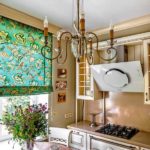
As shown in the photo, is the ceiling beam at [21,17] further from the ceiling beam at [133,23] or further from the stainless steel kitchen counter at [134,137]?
the stainless steel kitchen counter at [134,137]

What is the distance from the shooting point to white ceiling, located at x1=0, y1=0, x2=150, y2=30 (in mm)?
1914

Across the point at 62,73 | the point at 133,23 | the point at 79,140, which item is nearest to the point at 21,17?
the point at 62,73

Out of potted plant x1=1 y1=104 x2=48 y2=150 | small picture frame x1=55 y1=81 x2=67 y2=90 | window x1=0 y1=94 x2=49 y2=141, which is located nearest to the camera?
potted plant x1=1 y1=104 x2=48 y2=150

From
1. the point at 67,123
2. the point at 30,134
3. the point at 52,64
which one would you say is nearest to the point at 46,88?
the point at 52,64

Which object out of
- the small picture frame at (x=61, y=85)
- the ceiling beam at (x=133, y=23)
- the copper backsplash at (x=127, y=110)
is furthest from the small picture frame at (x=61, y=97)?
the ceiling beam at (x=133, y=23)

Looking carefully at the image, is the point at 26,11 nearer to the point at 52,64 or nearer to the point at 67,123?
the point at 52,64

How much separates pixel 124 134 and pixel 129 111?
464 mm

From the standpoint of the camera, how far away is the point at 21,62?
7.23ft

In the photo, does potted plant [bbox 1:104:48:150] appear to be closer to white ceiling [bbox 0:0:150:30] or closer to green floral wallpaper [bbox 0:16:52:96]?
green floral wallpaper [bbox 0:16:52:96]

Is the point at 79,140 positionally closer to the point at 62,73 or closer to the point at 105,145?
the point at 105,145

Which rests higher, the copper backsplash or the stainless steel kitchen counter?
the copper backsplash

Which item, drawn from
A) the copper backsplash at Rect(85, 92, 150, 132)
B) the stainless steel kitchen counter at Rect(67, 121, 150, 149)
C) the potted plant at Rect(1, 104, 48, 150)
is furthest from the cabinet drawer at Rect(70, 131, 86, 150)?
the potted plant at Rect(1, 104, 48, 150)

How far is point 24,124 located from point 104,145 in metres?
1.31

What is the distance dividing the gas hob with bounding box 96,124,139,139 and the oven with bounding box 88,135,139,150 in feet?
0.36
